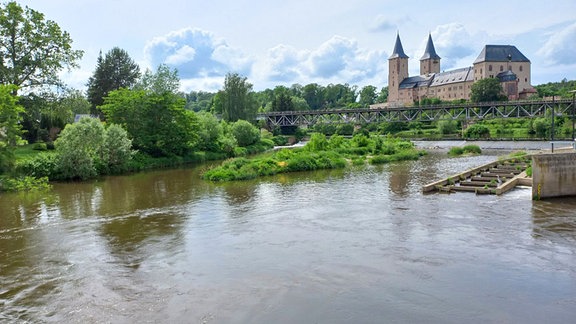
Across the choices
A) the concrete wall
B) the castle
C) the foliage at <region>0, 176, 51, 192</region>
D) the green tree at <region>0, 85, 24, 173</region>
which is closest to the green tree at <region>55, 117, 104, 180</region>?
the foliage at <region>0, 176, 51, 192</region>

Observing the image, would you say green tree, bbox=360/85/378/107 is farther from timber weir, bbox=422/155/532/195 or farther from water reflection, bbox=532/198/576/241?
water reflection, bbox=532/198/576/241

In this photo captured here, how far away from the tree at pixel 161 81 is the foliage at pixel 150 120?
614 inches

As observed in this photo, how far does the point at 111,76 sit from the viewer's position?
83000mm

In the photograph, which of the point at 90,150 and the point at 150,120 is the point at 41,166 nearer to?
the point at 90,150

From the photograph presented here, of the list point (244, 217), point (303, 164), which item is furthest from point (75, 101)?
point (244, 217)

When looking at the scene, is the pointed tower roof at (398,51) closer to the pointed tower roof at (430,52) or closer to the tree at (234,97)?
the pointed tower roof at (430,52)

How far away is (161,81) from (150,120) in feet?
63.7

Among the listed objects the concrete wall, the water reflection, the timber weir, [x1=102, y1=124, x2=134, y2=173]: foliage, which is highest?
[x1=102, y1=124, x2=134, y2=173]: foliage

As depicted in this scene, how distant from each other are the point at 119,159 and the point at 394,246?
35.5m

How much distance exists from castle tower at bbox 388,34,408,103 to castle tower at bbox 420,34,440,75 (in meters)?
6.97

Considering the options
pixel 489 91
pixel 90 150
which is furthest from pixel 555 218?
pixel 489 91

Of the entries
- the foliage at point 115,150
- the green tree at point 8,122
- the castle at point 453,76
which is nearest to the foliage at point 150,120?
the foliage at point 115,150

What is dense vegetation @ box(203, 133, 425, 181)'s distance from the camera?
41.2m

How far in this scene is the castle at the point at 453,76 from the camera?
5394 inches
